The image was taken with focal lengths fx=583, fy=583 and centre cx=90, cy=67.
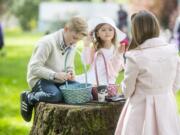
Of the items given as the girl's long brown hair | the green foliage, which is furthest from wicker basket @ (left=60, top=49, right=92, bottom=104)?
the green foliage

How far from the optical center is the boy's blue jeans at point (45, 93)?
5.23 m

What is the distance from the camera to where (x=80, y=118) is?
5.00 m

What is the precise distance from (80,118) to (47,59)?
73 centimetres

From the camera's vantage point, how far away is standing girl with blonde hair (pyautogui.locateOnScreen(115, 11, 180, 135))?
4.54 m

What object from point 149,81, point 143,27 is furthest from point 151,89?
point 143,27

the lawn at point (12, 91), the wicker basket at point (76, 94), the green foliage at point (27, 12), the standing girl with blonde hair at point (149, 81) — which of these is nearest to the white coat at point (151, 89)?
the standing girl with blonde hair at point (149, 81)

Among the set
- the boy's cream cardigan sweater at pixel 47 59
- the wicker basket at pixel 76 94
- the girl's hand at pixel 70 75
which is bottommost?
the wicker basket at pixel 76 94

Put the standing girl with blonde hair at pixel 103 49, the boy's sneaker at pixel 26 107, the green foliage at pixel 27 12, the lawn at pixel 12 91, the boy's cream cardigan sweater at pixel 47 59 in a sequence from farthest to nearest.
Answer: the green foliage at pixel 27 12, the lawn at pixel 12 91, the standing girl with blonde hair at pixel 103 49, the boy's sneaker at pixel 26 107, the boy's cream cardigan sweater at pixel 47 59

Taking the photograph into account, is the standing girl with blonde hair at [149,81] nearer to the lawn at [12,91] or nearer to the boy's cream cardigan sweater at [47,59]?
the boy's cream cardigan sweater at [47,59]

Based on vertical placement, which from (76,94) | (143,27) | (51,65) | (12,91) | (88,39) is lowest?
(12,91)

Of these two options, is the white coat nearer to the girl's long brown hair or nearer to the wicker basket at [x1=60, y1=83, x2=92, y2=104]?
the girl's long brown hair

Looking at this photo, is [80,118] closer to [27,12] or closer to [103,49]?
[103,49]

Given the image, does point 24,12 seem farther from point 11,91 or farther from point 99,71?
point 99,71

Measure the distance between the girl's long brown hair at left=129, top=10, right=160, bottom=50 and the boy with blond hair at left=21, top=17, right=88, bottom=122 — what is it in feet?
2.50
